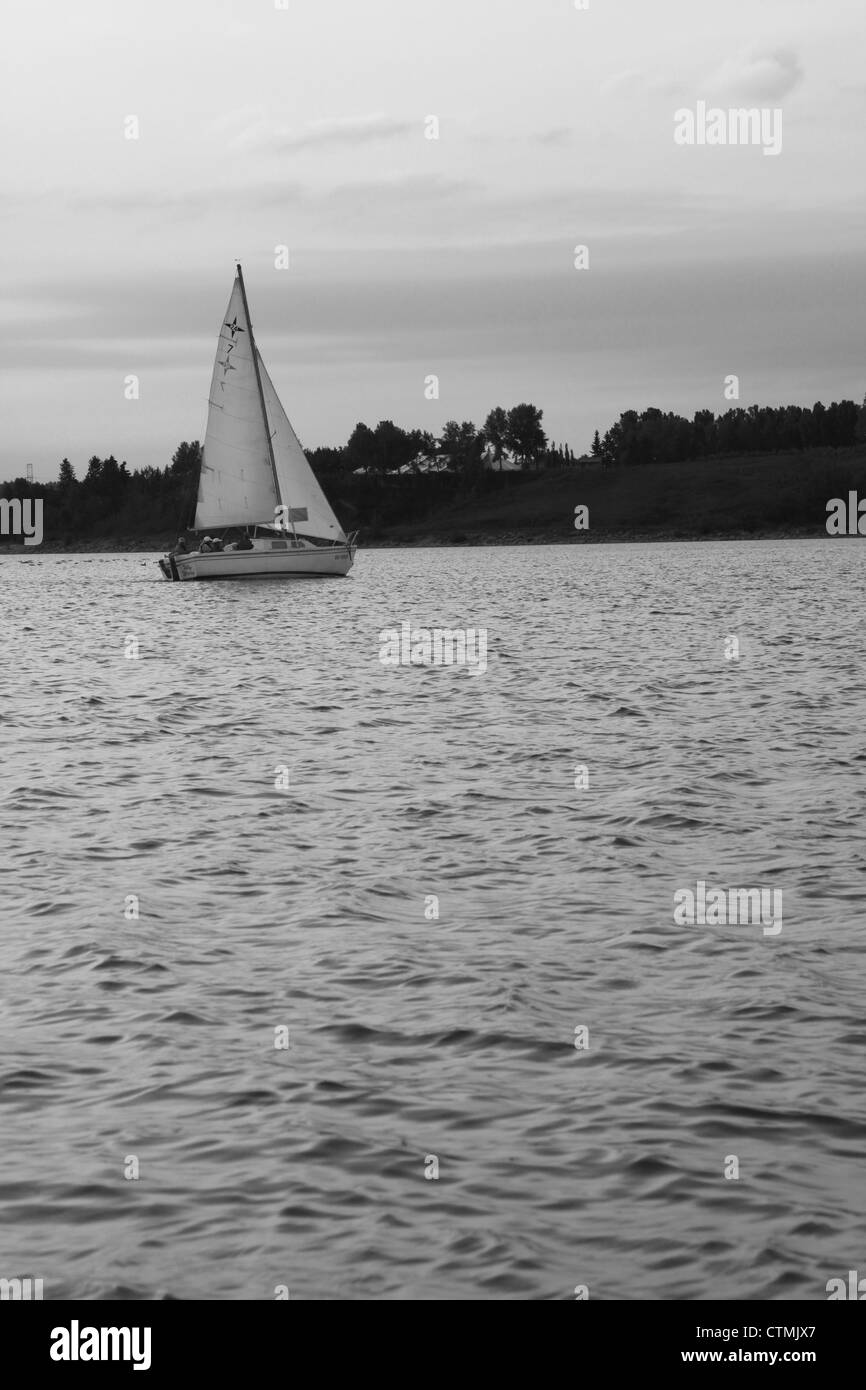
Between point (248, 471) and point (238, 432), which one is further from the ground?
point (238, 432)

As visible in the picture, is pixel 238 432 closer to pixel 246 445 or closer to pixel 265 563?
pixel 246 445

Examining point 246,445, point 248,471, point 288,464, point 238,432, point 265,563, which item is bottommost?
point 265,563

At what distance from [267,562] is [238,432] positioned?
8162 mm

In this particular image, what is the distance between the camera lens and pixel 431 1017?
43.8ft

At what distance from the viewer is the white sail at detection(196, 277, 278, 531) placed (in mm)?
97000

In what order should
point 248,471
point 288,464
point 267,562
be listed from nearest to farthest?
point 248,471, point 288,464, point 267,562

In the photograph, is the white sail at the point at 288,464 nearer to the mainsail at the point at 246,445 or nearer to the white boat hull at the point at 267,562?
the mainsail at the point at 246,445

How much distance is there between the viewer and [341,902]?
17359 millimetres

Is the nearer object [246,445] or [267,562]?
[246,445]

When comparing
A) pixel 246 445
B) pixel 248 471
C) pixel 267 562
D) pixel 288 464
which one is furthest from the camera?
pixel 267 562

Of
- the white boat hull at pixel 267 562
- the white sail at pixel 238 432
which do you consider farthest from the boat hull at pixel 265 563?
the white sail at pixel 238 432

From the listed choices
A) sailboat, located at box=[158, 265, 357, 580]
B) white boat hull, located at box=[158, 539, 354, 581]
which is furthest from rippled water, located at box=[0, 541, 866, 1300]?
white boat hull, located at box=[158, 539, 354, 581]

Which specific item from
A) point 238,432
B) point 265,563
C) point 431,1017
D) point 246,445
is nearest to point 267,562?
point 265,563
